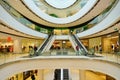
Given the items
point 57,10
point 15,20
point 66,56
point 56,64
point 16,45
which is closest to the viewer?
point 56,64

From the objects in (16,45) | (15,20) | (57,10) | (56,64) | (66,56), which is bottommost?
(56,64)

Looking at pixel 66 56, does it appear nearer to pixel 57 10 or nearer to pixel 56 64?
pixel 56 64

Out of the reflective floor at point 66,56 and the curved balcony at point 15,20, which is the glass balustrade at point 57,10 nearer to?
the curved balcony at point 15,20

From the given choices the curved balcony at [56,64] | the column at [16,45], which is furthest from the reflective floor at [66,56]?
the column at [16,45]

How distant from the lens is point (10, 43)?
2502 centimetres

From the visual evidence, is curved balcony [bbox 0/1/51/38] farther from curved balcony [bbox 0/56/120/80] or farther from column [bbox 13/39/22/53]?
curved balcony [bbox 0/56/120/80]

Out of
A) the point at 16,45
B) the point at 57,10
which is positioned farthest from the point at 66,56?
the point at 57,10

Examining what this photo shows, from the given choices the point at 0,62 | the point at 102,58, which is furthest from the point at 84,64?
the point at 0,62

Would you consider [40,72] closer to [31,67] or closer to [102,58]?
[31,67]

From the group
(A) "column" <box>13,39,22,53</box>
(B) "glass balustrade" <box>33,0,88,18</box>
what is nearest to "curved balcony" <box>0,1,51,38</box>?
(A) "column" <box>13,39,22,53</box>

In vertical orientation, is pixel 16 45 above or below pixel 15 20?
below

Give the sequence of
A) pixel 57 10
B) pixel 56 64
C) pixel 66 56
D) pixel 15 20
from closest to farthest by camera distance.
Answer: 1. pixel 56 64
2. pixel 66 56
3. pixel 15 20
4. pixel 57 10

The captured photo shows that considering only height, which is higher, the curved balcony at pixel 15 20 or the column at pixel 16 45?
the curved balcony at pixel 15 20

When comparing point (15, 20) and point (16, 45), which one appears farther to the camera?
point (16, 45)
